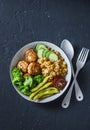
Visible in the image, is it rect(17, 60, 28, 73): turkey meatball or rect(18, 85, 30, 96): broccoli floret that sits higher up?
rect(17, 60, 28, 73): turkey meatball

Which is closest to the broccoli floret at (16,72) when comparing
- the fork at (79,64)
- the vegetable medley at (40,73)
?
the vegetable medley at (40,73)

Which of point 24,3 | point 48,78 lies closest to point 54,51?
point 48,78

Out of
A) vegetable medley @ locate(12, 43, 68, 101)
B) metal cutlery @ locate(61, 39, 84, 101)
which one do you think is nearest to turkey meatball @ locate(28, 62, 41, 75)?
vegetable medley @ locate(12, 43, 68, 101)

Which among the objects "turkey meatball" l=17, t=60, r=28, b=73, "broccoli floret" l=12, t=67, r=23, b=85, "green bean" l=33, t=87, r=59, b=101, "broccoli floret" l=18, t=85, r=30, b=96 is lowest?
"green bean" l=33, t=87, r=59, b=101

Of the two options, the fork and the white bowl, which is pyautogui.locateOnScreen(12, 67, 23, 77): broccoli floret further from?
the fork

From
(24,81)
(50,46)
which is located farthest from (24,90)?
(50,46)

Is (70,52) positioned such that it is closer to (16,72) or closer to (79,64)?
(79,64)
